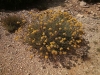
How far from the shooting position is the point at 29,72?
4.62 meters

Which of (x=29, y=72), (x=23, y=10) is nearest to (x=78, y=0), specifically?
(x=23, y=10)

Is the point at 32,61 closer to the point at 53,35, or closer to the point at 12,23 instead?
the point at 53,35

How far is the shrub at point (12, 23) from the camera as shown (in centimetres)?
555

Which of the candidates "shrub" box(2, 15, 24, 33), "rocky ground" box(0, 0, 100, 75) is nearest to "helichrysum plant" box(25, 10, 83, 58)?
"rocky ground" box(0, 0, 100, 75)

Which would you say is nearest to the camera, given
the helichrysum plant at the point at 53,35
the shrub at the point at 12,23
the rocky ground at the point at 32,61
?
the rocky ground at the point at 32,61

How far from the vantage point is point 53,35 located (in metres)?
4.97

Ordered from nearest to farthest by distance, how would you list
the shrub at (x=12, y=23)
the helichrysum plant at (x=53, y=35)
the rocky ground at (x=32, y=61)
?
the rocky ground at (x=32, y=61), the helichrysum plant at (x=53, y=35), the shrub at (x=12, y=23)

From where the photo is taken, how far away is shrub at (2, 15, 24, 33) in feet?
18.2

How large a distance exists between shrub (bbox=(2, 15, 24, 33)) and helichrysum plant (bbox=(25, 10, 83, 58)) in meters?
0.55

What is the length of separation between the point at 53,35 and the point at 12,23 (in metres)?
1.43

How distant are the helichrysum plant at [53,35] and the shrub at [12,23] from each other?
1.79ft

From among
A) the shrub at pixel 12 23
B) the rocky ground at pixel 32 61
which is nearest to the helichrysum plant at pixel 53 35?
the rocky ground at pixel 32 61

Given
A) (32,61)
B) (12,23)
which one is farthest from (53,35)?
(12,23)

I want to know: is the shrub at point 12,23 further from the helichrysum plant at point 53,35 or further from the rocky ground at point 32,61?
the helichrysum plant at point 53,35
